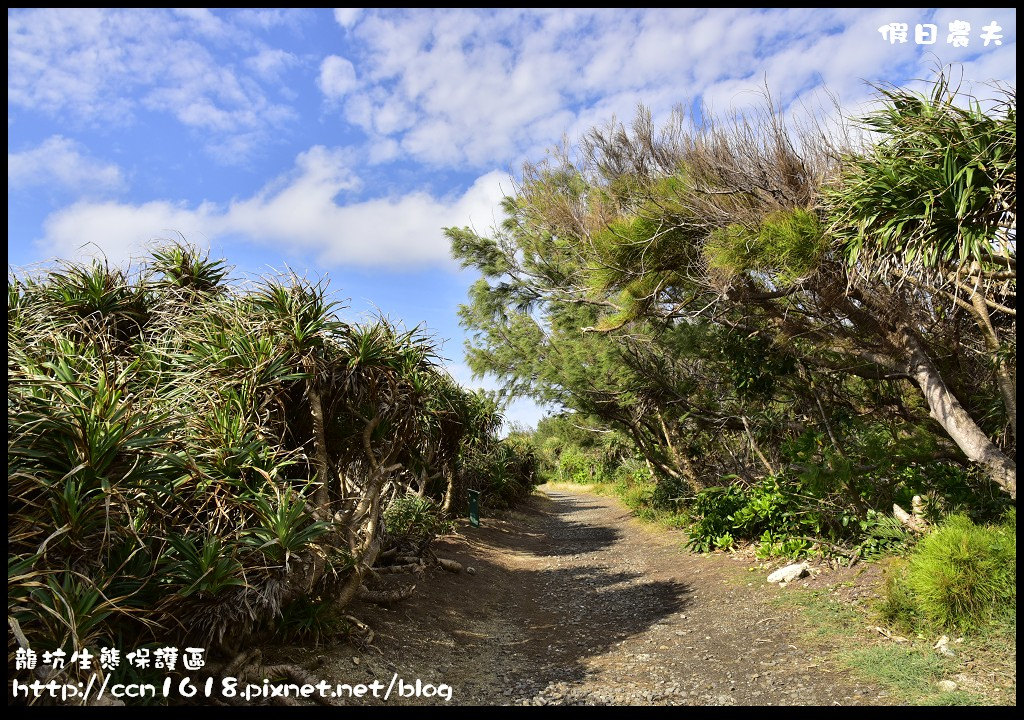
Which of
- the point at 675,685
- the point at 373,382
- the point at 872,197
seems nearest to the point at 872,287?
the point at 872,197

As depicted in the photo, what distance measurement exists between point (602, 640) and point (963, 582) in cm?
281

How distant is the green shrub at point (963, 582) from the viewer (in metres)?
4.21

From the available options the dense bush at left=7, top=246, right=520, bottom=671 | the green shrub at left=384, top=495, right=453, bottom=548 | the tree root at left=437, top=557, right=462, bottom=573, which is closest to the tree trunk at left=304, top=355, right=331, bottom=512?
the dense bush at left=7, top=246, right=520, bottom=671

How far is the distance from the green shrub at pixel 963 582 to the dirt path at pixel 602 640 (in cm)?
83

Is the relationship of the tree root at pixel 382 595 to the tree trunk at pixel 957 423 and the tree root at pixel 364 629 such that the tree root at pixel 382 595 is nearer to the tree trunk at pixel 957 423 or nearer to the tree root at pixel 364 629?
the tree root at pixel 364 629

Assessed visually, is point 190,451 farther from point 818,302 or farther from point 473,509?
point 473,509

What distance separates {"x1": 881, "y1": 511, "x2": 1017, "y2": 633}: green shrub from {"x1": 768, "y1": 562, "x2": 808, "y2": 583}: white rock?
5.97 feet

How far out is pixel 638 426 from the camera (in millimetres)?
13422

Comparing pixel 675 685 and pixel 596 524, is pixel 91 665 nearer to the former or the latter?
pixel 675 685

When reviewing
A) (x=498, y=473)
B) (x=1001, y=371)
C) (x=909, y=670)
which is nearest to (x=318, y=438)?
(x=909, y=670)

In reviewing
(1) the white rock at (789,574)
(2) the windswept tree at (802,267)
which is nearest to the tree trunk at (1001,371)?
(2) the windswept tree at (802,267)

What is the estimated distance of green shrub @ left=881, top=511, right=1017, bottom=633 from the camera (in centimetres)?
421

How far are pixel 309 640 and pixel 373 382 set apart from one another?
1.94 metres

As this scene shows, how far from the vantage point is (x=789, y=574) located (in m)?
6.50
